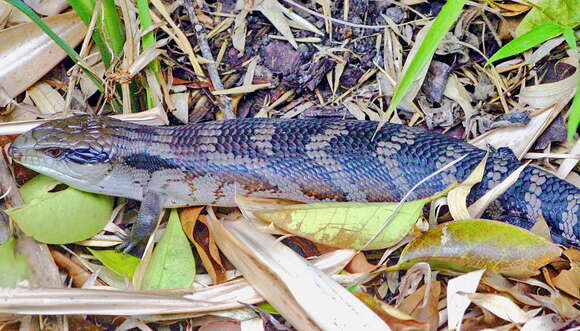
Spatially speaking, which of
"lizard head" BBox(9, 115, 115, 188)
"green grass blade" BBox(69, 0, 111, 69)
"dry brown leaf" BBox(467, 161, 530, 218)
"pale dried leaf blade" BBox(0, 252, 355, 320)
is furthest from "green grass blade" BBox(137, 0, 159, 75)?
"dry brown leaf" BBox(467, 161, 530, 218)

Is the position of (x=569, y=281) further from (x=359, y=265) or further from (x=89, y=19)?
(x=89, y=19)

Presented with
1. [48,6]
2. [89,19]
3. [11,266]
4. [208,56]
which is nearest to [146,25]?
[89,19]

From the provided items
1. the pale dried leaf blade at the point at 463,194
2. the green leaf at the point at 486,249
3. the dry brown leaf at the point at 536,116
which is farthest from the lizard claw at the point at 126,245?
the dry brown leaf at the point at 536,116

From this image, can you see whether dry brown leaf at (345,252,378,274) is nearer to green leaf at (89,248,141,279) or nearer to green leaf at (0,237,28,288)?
green leaf at (89,248,141,279)

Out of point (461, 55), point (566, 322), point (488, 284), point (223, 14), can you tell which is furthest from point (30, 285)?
point (461, 55)

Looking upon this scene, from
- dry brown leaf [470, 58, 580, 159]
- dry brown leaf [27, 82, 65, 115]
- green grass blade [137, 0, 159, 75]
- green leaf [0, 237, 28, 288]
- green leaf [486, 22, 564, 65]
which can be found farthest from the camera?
dry brown leaf [27, 82, 65, 115]

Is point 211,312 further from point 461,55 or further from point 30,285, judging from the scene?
point 461,55
